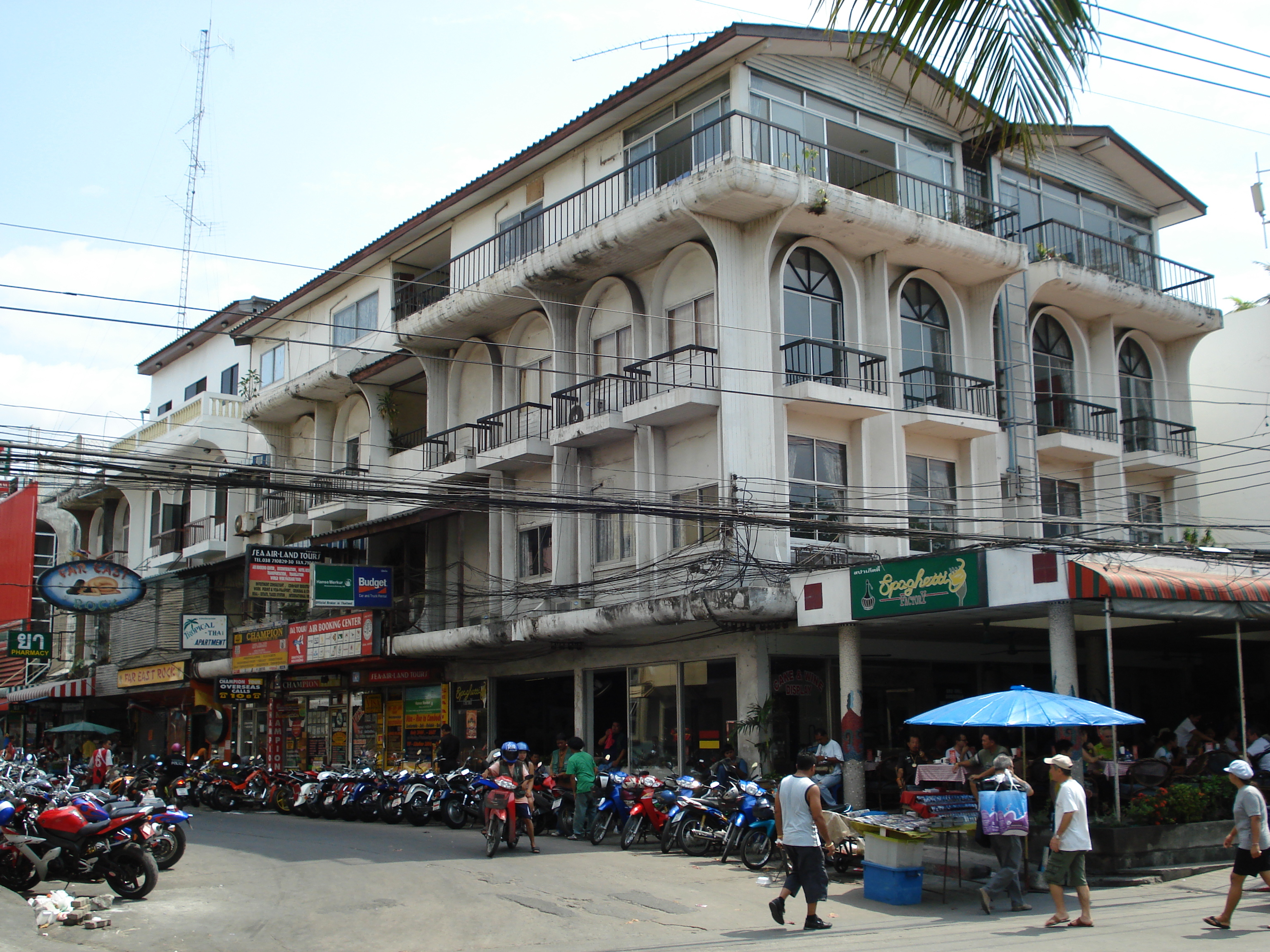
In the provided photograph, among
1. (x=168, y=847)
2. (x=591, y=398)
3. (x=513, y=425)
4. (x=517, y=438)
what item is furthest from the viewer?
(x=513, y=425)

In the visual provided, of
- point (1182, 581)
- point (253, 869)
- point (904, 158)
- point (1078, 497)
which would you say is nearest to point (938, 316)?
point (904, 158)

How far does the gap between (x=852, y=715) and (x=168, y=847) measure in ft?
33.2

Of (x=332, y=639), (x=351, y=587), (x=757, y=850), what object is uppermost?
(x=351, y=587)

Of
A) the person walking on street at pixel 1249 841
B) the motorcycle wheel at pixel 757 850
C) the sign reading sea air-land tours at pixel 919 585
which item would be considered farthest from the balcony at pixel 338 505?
the person walking on street at pixel 1249 841

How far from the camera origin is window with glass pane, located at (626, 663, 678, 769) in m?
21.9

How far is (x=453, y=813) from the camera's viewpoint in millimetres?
19938

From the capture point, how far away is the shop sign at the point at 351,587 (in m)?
26.3

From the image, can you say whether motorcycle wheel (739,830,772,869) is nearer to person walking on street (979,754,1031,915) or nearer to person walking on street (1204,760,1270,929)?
person walking on street (979,754,1031,915)

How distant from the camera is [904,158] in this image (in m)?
23.9

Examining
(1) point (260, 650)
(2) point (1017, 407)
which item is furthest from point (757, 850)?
(1) point (260, 650)

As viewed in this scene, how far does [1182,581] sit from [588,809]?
31.0 feet

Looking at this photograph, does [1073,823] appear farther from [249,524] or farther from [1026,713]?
[249,524]

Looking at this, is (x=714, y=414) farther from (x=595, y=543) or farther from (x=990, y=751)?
(x=990, y=751)

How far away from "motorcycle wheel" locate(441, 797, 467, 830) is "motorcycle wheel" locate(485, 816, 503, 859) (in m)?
4.60
